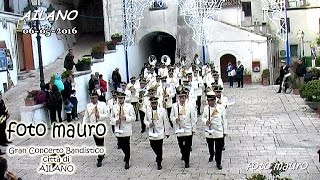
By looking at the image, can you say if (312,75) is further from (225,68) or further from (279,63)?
(279,63)

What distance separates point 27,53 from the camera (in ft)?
83.8

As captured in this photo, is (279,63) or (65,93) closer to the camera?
(65,93)

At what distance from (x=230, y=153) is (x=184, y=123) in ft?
6.04

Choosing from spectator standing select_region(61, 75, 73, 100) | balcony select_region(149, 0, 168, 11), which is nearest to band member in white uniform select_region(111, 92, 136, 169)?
spectator standing select_region(61, 75, 73, 100)

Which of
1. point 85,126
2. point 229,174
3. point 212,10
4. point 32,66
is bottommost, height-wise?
point 229,174

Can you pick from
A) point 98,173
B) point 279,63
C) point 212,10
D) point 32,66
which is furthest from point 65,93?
point 279,63

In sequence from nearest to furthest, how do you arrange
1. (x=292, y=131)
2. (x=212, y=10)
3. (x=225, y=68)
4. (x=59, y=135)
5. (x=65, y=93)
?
(x=292, y=131) < (x=59, y=135) < (x=65, y=93) < (x=212, y=10) < (x=225, y=68)

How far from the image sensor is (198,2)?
27094 mm

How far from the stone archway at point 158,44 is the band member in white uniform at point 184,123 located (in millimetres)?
20167

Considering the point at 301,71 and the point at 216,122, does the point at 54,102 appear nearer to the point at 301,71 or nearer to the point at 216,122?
the point at 216,122

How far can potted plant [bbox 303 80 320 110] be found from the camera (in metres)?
18.1

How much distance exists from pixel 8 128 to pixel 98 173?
481 centimetres

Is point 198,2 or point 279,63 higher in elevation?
point 198,2

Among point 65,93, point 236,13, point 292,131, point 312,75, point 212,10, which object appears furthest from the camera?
point 236,13
